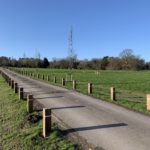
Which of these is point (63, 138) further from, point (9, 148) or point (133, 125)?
point (133, 125)

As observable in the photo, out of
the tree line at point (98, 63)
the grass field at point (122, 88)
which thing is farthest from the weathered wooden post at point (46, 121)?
the tree line at point (98, 63)

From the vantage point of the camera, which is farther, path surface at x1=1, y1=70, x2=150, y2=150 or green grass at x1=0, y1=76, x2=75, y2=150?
green grass at x1=0, y1=76, x2=75, y2=150

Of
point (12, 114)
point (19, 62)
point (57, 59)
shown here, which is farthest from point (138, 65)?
point (12, 114)

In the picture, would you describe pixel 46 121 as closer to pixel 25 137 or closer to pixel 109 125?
pixel 25 137

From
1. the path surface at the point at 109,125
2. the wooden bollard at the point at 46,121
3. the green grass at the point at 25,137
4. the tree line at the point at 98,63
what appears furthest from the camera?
the tree line at the point at 98,63

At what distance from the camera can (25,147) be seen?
344 inches

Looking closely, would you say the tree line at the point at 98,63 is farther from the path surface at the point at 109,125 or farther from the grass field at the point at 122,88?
the path surface at the point at 109,125

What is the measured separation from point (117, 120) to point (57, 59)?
557 feet

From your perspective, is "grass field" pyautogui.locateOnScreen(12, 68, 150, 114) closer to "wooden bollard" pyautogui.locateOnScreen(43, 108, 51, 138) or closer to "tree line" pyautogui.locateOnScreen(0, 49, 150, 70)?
"wooden bollard" pyautogui.locateOnScreen(43, 108, 51, 138)

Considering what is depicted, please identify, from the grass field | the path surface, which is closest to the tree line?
the grass field

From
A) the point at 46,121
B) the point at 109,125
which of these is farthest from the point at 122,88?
the point at 46,121

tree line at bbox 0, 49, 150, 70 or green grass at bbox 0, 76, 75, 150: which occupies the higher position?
tree line at bbox 0, 49, 150, 70

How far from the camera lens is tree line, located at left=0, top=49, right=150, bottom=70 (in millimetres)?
153625

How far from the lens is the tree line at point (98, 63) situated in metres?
154
